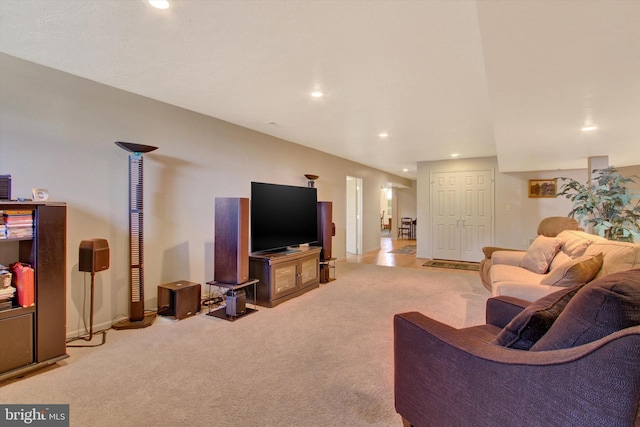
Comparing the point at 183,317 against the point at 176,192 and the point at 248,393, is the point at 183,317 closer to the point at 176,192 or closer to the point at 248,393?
the point at 176,192

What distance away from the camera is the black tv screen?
13.0 ft

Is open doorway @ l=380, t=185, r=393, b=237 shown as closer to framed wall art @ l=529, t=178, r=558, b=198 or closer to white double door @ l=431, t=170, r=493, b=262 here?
white double door @ l=431, t=170, r=493, b=262

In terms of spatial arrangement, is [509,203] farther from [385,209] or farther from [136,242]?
[385,209]

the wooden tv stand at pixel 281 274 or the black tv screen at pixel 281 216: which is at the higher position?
the black tv screen at pixel 281 216

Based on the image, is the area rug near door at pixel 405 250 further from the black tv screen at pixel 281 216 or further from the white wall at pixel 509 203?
the black tv screen at pixel 281 216

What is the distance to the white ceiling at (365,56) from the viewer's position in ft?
5.57

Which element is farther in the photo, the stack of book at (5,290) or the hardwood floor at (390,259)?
the hardwood floor at (390,259)

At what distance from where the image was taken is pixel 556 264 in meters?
3.19

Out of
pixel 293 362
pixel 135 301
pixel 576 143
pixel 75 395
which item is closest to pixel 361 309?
pixel 293 362

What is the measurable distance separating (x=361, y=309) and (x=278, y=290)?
1.04 metres

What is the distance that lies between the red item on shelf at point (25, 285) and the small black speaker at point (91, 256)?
0.43m

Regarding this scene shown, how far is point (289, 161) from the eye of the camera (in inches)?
216

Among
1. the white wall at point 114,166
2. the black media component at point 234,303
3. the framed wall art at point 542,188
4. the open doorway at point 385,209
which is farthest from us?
the open doorway at point 385,209

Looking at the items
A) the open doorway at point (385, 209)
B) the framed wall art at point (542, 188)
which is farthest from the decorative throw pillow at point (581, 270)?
the open doorway at point (385, 209)
